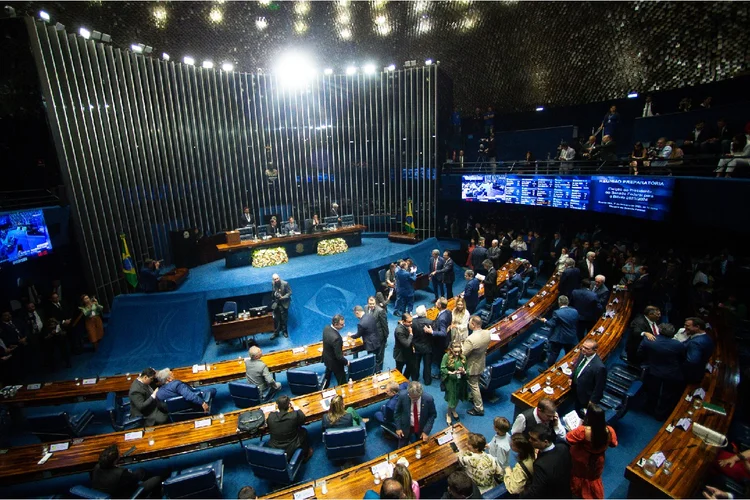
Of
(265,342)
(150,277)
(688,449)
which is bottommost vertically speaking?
(265,342)

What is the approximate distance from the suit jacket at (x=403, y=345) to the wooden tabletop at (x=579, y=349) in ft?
5.83

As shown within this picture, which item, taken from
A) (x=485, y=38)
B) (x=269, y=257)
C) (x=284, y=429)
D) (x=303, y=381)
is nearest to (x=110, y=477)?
(x=284, y=429)

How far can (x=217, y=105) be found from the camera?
44.5 ft

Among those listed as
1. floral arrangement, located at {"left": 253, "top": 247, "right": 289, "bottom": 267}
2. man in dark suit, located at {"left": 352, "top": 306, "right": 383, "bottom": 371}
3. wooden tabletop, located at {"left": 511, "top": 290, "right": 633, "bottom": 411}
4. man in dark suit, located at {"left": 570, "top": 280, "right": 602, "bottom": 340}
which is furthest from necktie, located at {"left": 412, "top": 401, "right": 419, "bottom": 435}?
floral arrangement, located at {"left": 253, "top": 247, "right": 289, "bottom": 267}

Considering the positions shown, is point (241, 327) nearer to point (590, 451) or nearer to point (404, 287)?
point (404, 287)

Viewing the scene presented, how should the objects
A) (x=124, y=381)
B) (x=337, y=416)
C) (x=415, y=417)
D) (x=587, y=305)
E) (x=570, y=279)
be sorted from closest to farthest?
(x=337, y=416), (x=415, y=417), (x=124, y=381), (x=587, y=305), (x=570, y=279)

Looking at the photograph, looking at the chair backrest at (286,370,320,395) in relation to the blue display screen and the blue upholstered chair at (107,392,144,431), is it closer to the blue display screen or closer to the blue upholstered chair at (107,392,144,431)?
the blue upholstered chair at (107,392,144,431)

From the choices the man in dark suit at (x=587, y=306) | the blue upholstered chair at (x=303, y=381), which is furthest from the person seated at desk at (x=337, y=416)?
the man in dark suit at (x=587, y=306)

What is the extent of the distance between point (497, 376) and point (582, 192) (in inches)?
282

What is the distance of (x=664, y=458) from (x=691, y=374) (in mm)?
2001

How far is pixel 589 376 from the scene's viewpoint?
16.0 ft

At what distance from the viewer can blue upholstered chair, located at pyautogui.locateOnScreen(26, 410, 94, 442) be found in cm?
518

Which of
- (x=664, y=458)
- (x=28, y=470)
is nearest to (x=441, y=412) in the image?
(x=664, y=458)

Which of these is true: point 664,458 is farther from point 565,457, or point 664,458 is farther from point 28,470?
point 28,470
